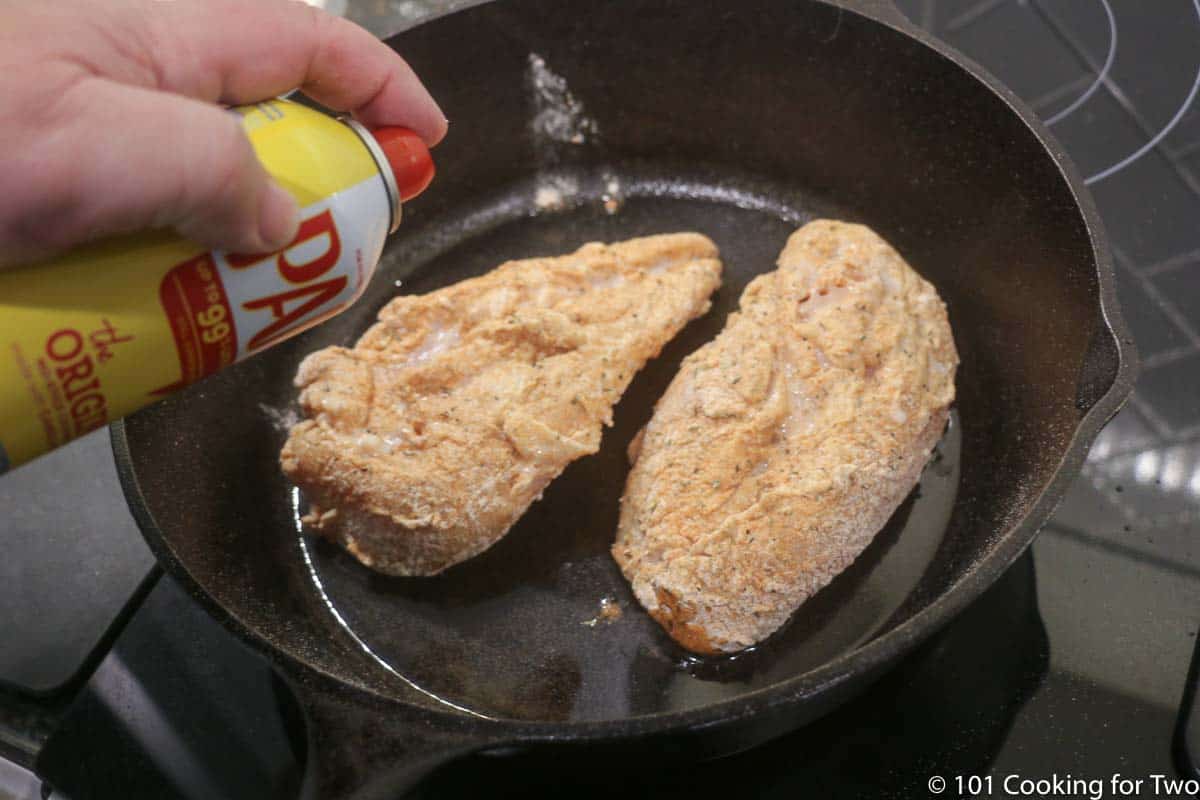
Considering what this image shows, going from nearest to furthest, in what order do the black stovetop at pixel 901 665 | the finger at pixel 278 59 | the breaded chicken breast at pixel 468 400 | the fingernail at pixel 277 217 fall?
the fingernail at pixel 277 217, the finger at pixel 278 59, the black stovetop at pixel 901 665, the breaded chicken breast at pixel 468 400

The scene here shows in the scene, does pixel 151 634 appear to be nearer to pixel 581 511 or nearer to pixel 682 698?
pixel 581 511

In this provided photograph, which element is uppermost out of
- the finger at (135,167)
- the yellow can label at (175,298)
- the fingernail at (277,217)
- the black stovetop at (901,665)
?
the finger at (135,167)

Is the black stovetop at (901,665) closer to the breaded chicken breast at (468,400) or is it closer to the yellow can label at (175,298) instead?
the breaded chicken breast at (468,400)

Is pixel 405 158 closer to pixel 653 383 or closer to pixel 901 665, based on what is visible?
pixel 653 383

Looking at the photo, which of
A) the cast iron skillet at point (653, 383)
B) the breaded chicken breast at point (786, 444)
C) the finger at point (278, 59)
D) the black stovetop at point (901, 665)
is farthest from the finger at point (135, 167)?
the breaded chicken breast at point (786, 444)

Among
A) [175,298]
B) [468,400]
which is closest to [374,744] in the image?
[175,298]

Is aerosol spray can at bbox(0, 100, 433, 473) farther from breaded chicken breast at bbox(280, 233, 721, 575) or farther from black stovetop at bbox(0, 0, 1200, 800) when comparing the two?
black stovetop at bbox(0, 0, 1200, 800)
